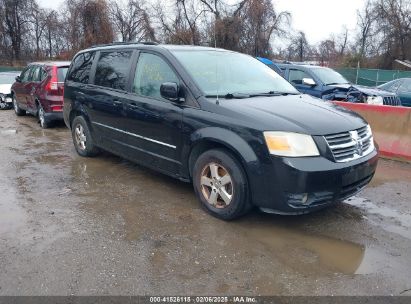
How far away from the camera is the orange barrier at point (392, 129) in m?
7.07

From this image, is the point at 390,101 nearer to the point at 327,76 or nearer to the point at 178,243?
the point at 327,76

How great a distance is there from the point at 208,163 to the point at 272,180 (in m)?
0.83

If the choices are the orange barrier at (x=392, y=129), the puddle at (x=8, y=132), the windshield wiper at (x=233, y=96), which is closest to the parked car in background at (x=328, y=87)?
the orange barrier at (x=392, y=129)

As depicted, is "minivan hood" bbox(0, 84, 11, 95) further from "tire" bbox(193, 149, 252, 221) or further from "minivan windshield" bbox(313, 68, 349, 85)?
"tire" bbox(193, 149, 252, 221)

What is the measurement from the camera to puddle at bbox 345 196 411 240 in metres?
4.23

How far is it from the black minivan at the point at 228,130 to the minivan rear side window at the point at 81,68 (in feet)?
1.56

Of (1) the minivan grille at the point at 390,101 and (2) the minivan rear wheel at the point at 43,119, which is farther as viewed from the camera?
(1) the minivan grille at the point at 390,101

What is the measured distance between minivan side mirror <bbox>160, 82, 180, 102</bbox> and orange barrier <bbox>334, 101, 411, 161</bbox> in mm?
4547

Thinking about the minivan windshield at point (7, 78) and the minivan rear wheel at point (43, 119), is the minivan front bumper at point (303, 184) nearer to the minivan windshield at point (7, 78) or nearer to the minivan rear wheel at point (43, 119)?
the minivan rear wheel at point (43, 119)

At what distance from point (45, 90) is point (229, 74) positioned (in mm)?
6094

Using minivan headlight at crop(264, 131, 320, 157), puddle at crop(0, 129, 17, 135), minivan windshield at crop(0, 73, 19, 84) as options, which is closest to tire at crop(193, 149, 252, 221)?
minivan headlight at crop(264, 131, 320, 157)

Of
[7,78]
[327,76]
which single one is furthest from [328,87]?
[7,78]

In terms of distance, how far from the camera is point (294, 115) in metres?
4.10

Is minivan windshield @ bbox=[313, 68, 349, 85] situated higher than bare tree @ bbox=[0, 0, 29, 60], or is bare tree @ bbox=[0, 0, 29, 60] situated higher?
bare tree @ bbox=[0, 0, 29, 60]
